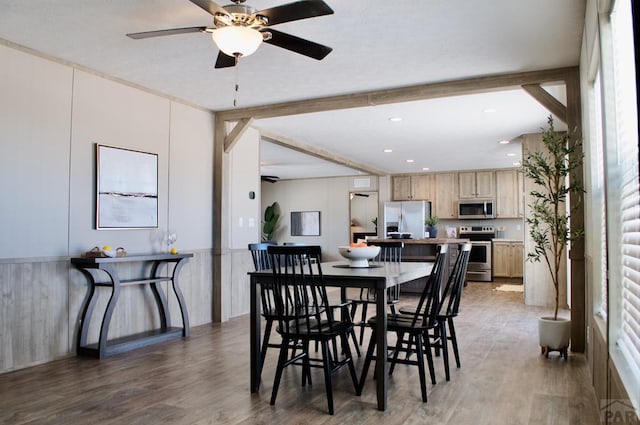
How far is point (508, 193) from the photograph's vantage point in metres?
10.5

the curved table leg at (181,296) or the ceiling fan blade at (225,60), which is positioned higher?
the ceiling fan blade at (225,60)

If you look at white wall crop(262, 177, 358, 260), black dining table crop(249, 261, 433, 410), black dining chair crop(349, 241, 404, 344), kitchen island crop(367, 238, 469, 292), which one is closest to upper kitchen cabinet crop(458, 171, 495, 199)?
white wall crop(262, 177, 358, 260)

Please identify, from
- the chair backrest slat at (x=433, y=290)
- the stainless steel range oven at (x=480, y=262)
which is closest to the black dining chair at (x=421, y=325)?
the chair backrest slat at (x=433, y=290)

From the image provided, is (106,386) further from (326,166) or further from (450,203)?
(450,203)

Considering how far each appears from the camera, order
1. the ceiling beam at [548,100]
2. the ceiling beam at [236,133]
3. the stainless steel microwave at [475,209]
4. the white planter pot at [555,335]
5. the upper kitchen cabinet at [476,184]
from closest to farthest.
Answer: the white planter pot at [555,335] < the ceiling beam at [548,100] < the ceiling beam at [236,133] < the stainless steel microwave at [475,209] < the upper kitchen cabinet at [476,184]

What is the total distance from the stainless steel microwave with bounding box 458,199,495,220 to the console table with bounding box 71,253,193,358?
7.47 metres

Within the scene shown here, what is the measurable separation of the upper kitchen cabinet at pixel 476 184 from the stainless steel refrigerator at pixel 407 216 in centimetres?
85

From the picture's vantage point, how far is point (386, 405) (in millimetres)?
2846

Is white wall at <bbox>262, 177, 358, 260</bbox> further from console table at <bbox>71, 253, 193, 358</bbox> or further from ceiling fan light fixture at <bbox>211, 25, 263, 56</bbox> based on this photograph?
ceiling fan light fixture at <bbox>211, 25, 263, 56</bbox>

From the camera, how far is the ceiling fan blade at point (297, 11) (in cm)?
250

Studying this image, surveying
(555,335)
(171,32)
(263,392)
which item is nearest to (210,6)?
(171,32)

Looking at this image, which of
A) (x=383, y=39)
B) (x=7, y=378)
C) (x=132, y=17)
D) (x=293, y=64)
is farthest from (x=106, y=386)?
(x=383, y=39)

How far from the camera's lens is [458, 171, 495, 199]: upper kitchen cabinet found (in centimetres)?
1071

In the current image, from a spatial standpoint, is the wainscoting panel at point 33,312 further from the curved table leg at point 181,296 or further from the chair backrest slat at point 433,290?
the chair backrest slat at point 433,290
